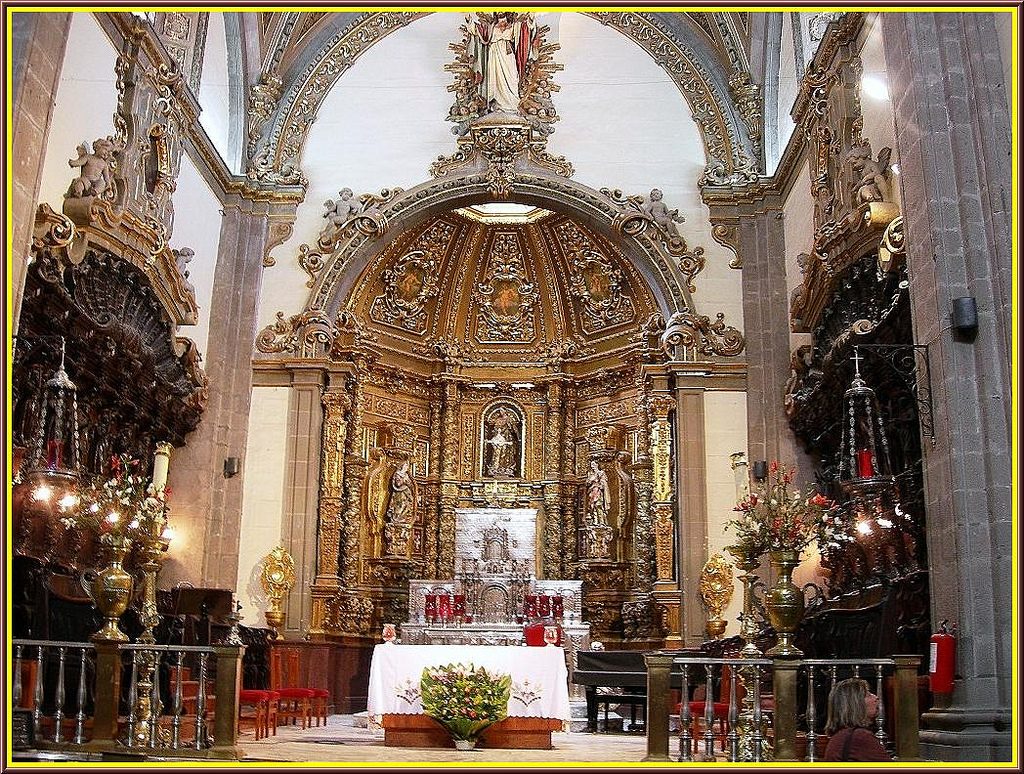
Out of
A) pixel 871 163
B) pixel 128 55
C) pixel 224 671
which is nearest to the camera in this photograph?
pixel 224 671

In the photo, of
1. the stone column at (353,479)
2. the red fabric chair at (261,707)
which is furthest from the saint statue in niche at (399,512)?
the red fabric chair at (261,707)

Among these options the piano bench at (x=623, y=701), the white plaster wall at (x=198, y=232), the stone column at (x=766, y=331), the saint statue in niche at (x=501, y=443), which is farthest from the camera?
the saint statue in niche at (x=501, y=443)

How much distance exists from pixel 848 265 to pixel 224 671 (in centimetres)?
742

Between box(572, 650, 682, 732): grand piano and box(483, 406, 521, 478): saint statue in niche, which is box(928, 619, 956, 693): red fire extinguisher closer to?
box(572, 650, 682, 732): grand piano

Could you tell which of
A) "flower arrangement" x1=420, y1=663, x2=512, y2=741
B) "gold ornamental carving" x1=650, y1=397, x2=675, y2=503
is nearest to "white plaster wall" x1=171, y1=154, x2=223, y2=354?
"gold ornamental carving" x1=650, y1=397, x2=675, y2=503

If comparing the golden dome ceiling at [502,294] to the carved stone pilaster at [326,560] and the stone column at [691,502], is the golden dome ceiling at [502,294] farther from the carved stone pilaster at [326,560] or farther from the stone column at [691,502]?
the carved stone pilaster at [326,560]

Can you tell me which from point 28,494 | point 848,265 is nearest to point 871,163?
point 848,265

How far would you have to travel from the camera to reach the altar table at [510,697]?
9398 mm

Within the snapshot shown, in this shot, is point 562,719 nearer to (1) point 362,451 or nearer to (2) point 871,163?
(2) point 871,163

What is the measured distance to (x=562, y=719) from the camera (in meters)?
9.44

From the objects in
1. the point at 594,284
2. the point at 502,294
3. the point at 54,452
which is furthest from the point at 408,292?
the point at 54,452

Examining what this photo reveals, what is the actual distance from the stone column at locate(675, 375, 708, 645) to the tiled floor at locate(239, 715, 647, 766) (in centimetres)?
410

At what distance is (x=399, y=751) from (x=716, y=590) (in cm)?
722

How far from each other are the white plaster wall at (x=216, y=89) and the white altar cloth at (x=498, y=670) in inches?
374
